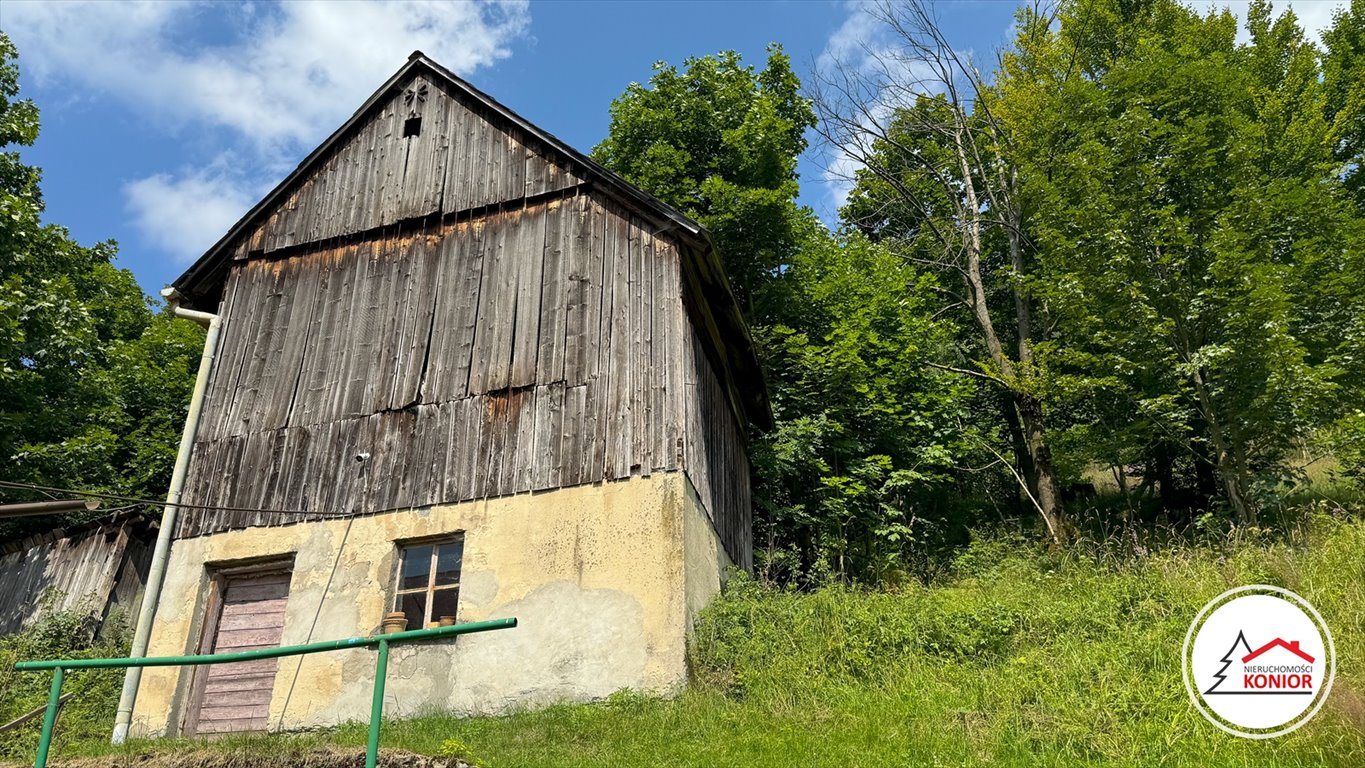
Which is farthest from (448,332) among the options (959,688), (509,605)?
(959,688)

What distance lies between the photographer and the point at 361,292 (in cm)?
1457

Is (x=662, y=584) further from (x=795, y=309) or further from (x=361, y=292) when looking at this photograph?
(x=795, y=309)

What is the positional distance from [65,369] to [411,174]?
10937 mm

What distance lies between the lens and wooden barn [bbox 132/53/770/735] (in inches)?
445

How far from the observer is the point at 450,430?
503 inches

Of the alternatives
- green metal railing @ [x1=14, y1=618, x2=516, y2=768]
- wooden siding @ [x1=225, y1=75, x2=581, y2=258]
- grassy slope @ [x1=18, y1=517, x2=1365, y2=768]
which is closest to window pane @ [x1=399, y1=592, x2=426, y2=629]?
grassy slope @ [x1=18, y1=517, x2=1365, y2=768]

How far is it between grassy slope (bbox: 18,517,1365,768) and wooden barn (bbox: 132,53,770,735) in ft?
3.23

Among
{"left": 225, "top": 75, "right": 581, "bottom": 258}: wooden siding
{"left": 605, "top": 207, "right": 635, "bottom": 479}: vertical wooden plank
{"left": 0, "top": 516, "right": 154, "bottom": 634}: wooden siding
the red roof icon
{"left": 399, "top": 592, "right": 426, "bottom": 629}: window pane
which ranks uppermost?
{"left": 225, "top": 75, "right": 581, "bottom": 258}: wooden siding

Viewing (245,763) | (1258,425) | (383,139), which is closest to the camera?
(245,763)

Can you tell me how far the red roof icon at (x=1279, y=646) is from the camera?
8.23 m

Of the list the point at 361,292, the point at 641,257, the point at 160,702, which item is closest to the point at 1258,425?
the point at 641,257

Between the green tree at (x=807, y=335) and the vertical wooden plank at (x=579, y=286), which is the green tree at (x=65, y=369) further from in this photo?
the green tree at (x=807, y=335)

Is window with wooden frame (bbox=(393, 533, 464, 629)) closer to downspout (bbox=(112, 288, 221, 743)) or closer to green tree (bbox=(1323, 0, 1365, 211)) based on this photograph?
downspout (bbox=(112, 288, 221, 743))

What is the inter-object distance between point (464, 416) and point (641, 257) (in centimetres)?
329
